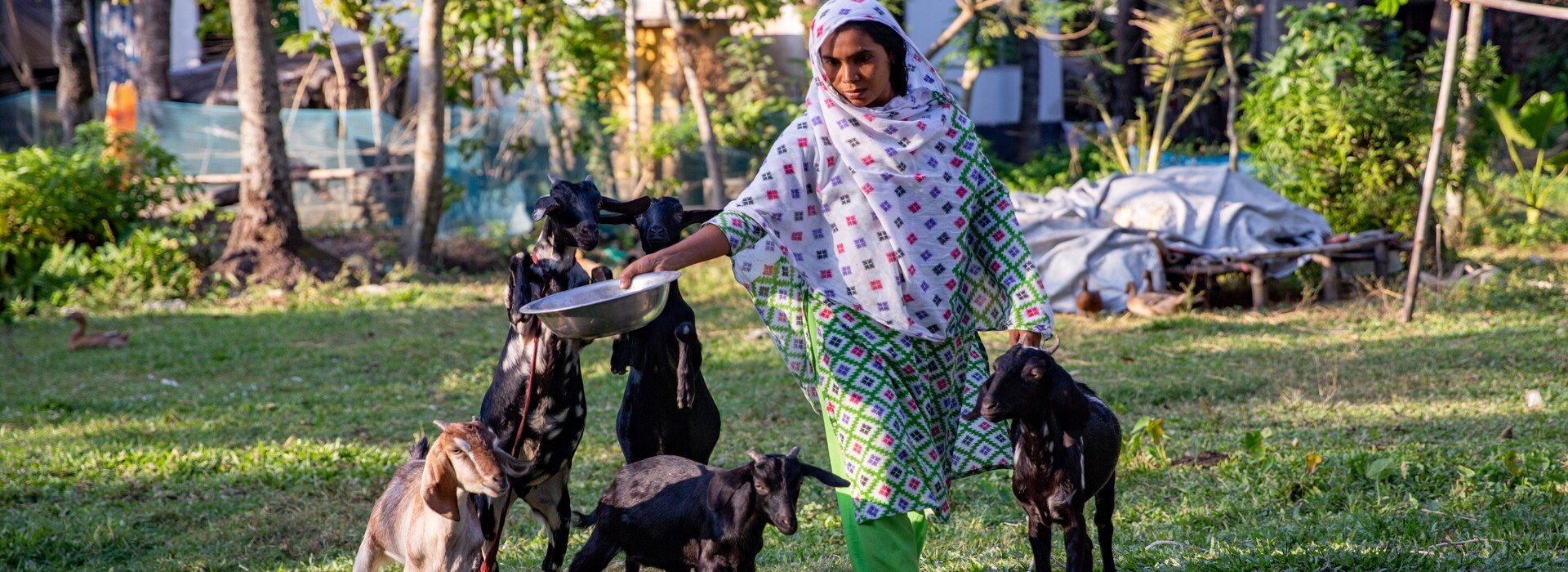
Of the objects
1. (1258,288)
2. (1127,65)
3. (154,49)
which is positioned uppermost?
(154,49)

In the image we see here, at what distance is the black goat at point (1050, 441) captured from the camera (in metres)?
3.31

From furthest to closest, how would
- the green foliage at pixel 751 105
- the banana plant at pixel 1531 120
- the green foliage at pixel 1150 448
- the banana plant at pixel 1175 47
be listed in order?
1. the green foliage at pixel 751 105
2. the banana plant at pixel 1175 47
3. the banana plant at pixel 1531 120
4. the green foliage at pixel 1150 448

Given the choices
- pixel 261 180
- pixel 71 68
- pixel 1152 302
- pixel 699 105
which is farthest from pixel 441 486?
pixel 71 68

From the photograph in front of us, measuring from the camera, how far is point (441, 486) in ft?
10.2

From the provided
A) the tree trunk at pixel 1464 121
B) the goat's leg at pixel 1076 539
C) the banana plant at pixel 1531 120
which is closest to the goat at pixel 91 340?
the goat's leg at pixel 1076 539

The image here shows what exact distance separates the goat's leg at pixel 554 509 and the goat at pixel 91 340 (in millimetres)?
6634

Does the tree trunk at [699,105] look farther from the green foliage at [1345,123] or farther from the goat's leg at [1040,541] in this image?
the goat's leg at [1040,541]

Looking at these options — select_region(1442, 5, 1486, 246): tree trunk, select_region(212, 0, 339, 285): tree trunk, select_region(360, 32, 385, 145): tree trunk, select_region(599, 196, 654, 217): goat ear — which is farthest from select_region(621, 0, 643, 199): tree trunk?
select_region(599, 196, 654, 217): goat ear

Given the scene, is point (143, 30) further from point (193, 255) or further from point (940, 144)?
point (940, 144)

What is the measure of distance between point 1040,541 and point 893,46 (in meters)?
1.49

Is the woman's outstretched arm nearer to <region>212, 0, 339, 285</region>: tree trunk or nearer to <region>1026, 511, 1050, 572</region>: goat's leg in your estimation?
<region>1026, 511, 1050, 572</region>: goat's leg

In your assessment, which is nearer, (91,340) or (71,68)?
(91,340)

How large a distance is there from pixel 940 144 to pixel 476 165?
12.5 m

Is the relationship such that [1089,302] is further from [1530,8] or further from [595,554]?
[595,554]
